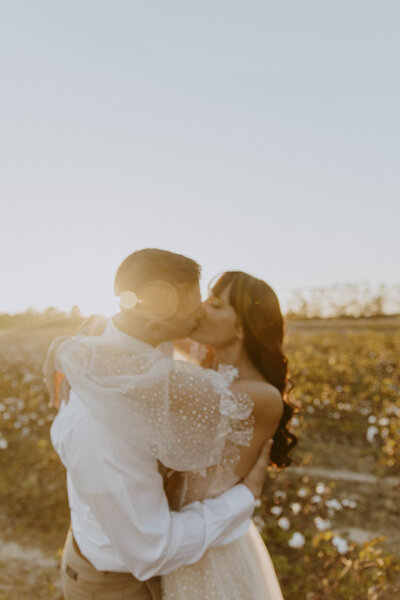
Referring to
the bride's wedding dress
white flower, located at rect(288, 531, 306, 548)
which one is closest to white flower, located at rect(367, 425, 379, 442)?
white flower, located at rect(288, 531, 306, 548)

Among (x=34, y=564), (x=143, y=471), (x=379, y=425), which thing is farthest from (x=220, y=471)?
(x=379, y=425)

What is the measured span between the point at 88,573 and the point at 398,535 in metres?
3.25

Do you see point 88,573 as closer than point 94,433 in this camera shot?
No

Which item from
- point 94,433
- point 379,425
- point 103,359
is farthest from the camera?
point 379,425

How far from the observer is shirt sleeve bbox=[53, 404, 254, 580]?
1570mm

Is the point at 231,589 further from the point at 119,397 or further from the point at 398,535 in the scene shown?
the point at 398,535

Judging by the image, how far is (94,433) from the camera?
1.62 metres

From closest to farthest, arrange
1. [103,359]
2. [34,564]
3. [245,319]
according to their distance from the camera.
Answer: [103,359] < [245,319] < [34,564]

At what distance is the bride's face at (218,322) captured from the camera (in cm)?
227

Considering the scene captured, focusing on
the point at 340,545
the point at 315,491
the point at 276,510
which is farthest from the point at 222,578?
the point at 315,491

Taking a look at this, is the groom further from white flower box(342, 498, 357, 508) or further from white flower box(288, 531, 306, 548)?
white flower box(342, 498, 357, 508)

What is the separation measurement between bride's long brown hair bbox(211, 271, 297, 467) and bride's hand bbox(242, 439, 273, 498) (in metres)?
0.39

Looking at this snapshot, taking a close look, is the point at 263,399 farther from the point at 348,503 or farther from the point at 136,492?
the point at 348,503

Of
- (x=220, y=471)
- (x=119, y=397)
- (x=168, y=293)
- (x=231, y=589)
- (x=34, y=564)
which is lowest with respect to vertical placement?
(x=34, y=564)
